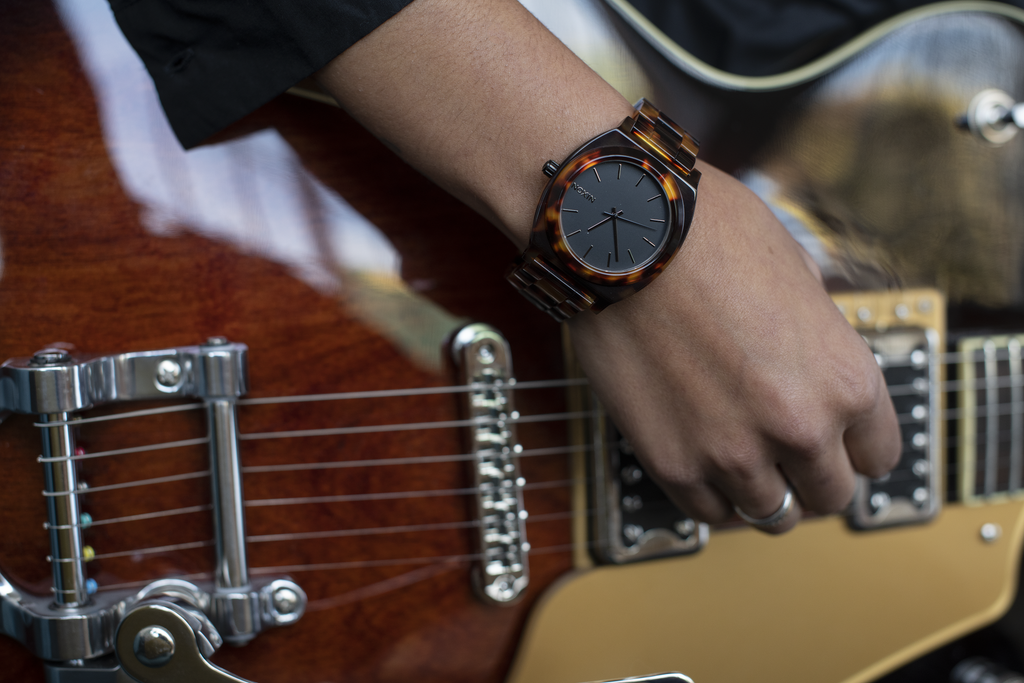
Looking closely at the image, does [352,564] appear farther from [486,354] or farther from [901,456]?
[901,456]

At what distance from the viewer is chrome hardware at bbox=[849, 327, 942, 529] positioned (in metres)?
0.79

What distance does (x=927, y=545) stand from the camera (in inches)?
32.6

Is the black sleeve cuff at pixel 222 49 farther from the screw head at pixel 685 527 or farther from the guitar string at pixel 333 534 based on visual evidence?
the screw head at pixel 685 527

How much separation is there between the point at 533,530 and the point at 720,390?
0.26 m

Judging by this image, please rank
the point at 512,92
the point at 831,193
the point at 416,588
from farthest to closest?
the point at 831,193 → the point at 416,588 → the point at 512,92

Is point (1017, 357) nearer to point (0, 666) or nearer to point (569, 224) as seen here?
point (569, 224)

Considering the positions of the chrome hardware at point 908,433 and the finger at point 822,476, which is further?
the chrome hardware at point 908,433

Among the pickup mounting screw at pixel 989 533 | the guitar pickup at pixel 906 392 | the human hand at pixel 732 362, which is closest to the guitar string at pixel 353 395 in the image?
the human hand at pixel 732 362

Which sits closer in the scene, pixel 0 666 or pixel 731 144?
pixel 0 666

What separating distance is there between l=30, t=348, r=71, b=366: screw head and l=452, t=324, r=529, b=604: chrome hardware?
32cm

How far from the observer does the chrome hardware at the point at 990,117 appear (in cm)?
81

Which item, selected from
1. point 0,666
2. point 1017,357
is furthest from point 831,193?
point 0,666

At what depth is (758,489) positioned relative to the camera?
59 cm

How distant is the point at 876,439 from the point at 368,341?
48 centimetres
